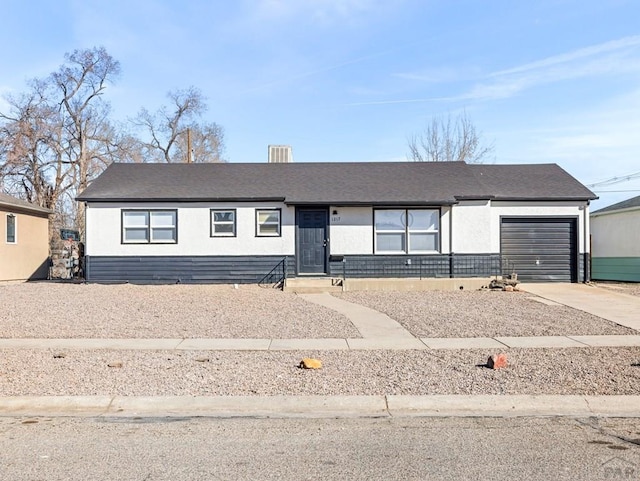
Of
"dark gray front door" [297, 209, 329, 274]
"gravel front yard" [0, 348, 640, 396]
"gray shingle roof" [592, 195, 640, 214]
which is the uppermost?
"gray shingle roof" [592, 195, 640, 214]

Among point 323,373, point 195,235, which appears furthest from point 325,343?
point 195,235

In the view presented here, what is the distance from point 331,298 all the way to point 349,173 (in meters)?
6.95

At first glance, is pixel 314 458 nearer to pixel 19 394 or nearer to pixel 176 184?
pixel 19 394

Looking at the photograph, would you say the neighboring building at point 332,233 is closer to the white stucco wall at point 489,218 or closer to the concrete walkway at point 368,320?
the white stucco wall at point 489,218

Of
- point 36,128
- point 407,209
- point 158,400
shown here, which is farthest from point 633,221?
point 36,128

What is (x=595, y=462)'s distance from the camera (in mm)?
4551

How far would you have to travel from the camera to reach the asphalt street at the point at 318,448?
436cm

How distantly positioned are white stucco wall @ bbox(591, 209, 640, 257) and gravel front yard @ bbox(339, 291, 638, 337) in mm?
7591

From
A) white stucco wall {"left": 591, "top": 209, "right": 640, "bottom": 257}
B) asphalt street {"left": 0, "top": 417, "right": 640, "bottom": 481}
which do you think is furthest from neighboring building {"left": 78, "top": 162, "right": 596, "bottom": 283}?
asphalt street {"left": 0, "top": 417, "right": 640, "bottom": 481}

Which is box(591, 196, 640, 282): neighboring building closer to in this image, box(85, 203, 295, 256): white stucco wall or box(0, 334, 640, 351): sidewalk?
box(0, 334, 640, 351): sidewalk

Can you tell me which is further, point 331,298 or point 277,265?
point 277,265

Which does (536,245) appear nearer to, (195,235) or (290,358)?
(195,235)

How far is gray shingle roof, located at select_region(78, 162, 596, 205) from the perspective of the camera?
61.7 feet

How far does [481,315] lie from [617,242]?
12.9m
